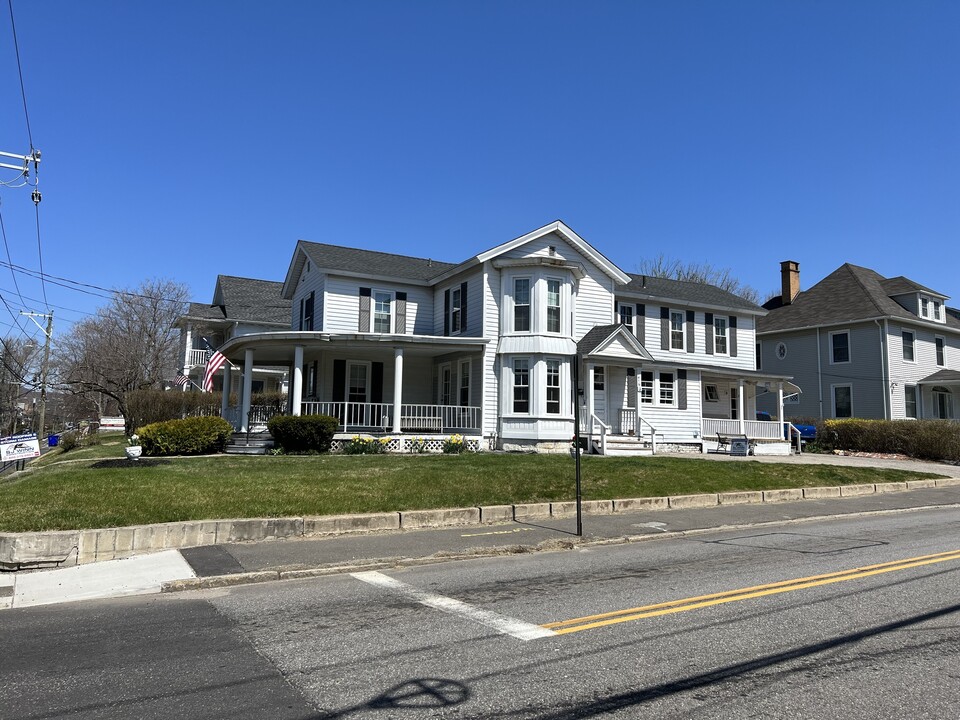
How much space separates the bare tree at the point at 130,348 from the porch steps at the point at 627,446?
3069 cm

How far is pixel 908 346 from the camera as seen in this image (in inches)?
1390

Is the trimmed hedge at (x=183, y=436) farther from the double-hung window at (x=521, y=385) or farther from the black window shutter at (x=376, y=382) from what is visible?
the double-hung window at (x=521, y=385)

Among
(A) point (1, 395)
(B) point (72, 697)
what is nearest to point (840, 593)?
(B) point (72, 697)

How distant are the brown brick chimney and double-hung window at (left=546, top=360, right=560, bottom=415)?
930 inches

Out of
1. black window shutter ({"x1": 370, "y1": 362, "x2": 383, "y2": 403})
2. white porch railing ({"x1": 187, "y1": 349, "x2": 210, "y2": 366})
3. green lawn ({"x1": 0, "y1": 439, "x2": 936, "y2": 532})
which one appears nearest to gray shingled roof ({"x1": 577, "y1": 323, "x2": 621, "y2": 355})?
green lawn ({"x1": 0, "y1": 439, "x2": 936, "y2": 532})

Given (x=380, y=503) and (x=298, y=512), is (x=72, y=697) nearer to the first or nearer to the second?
(x=298, y=512)

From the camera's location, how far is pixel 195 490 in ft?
37.8

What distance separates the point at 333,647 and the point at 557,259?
779 inches

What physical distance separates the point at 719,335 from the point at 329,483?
22489 mm

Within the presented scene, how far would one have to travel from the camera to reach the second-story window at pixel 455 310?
25.1m

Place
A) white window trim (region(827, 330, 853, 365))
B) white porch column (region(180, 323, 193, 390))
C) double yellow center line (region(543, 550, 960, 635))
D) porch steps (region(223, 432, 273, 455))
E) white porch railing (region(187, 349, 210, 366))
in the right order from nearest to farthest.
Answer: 1. double yellow center line (region(543, 550, 960, 635))
2. porch steps (region(223, 432, 273, 455))
3. white window trim (region(827, 330, 853, 365))
4. white porch column (region(180, 323, 193, 390))
5. white porch railing (region(187, 349, 210, 366))

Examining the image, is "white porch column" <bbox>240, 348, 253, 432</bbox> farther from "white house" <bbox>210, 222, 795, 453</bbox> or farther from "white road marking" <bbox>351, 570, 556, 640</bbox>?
"white road marking" <bbox>351, 570, 556, 640</bbox>

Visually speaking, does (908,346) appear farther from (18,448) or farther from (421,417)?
(18,448)

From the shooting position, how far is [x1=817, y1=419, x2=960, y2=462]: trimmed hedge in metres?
26.8
